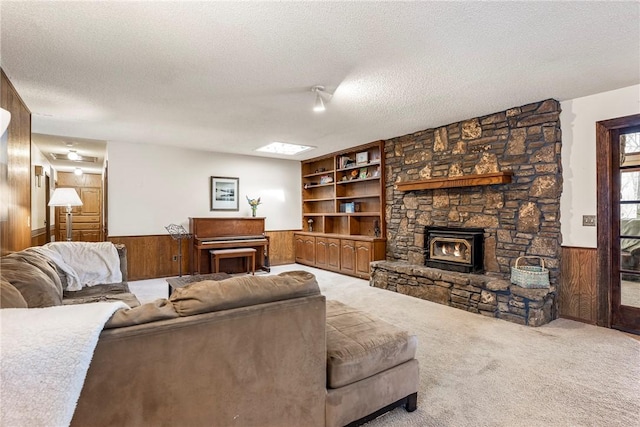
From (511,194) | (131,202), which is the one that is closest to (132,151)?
(131,202)

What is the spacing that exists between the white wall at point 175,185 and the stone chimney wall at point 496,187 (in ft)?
10.0

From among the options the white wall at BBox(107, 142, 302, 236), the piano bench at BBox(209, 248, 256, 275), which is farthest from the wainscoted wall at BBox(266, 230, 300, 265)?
the piano bench at BBox(209, 248, 256, 275)

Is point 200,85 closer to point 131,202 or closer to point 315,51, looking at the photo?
point 315,51

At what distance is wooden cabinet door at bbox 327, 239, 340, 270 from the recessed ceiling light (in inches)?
74.9

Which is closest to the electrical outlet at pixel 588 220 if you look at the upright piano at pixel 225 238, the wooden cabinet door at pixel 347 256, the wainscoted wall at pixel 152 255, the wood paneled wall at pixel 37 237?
the wooden cabinet door at pixel 347 256

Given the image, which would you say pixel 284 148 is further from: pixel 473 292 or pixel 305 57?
pixel 473 292

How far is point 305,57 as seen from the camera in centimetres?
248

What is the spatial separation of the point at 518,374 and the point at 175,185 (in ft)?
19.1

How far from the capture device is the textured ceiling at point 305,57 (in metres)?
1.95

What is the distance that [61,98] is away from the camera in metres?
3.33

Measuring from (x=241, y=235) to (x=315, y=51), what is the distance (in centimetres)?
445

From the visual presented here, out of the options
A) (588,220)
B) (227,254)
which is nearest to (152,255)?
(227,254)

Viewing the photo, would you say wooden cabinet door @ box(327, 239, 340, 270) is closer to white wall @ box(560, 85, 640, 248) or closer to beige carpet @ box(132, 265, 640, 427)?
beige carpet @ box(132, 265, 640, 427)

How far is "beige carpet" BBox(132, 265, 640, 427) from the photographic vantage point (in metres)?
1.82
